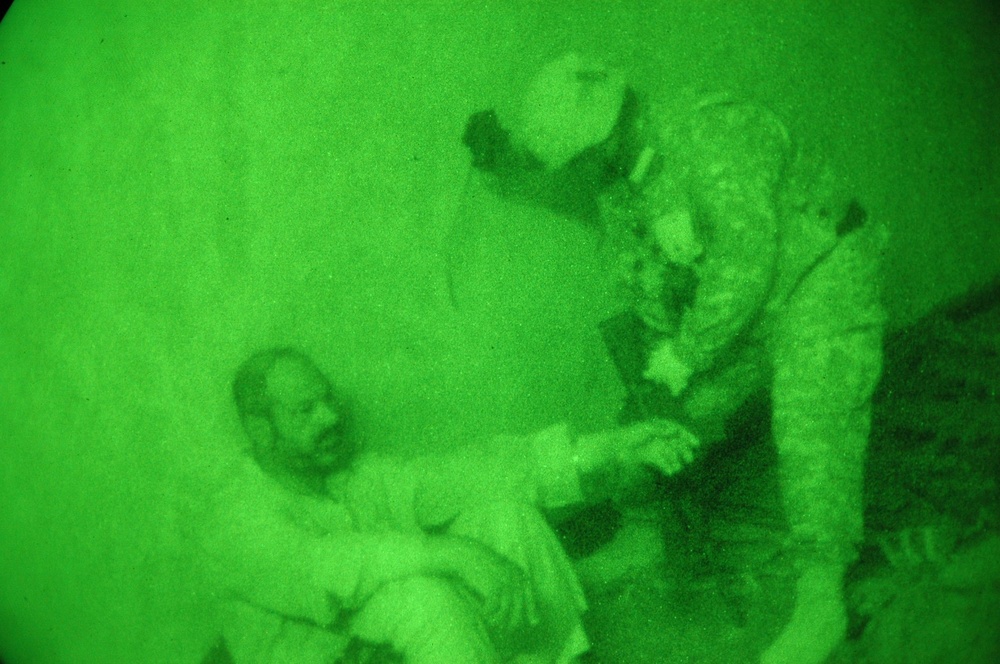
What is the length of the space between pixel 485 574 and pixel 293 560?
1.38 ft

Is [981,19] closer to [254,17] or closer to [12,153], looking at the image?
[254,17]

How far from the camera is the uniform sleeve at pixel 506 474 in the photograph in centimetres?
186

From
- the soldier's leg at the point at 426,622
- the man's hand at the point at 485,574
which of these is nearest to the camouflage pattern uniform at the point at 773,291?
the man's hand at the point at 485,574

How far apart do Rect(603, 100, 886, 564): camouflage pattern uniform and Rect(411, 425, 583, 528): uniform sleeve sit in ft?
1.00

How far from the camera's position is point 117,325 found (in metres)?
1.97

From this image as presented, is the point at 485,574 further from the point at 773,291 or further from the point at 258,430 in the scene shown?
the point at 773,291

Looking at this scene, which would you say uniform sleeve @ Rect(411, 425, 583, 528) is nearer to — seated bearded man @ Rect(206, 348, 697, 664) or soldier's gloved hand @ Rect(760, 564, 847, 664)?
seated bearded man @ Rect(206, 348, 697, 664)

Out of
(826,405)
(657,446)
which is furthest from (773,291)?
(657,446)

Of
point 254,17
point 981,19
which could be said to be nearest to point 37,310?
point 254,17

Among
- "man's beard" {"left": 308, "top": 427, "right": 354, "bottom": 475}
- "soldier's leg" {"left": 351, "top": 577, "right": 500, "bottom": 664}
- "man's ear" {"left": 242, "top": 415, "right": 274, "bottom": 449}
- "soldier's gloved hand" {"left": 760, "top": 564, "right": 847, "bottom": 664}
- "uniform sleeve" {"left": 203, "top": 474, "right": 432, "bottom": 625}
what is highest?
"man's ear" {"left": 242, "top": 415, "right": 274, "bottom": 449}

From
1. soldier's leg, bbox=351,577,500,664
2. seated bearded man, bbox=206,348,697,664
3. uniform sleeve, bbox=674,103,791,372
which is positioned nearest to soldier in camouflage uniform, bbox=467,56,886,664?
uniform sleeve, bbox=674,103,791,372

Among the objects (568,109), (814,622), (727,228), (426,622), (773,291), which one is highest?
(568,109)

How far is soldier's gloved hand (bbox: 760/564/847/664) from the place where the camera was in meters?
1.97

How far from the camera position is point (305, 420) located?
6.09 ft
